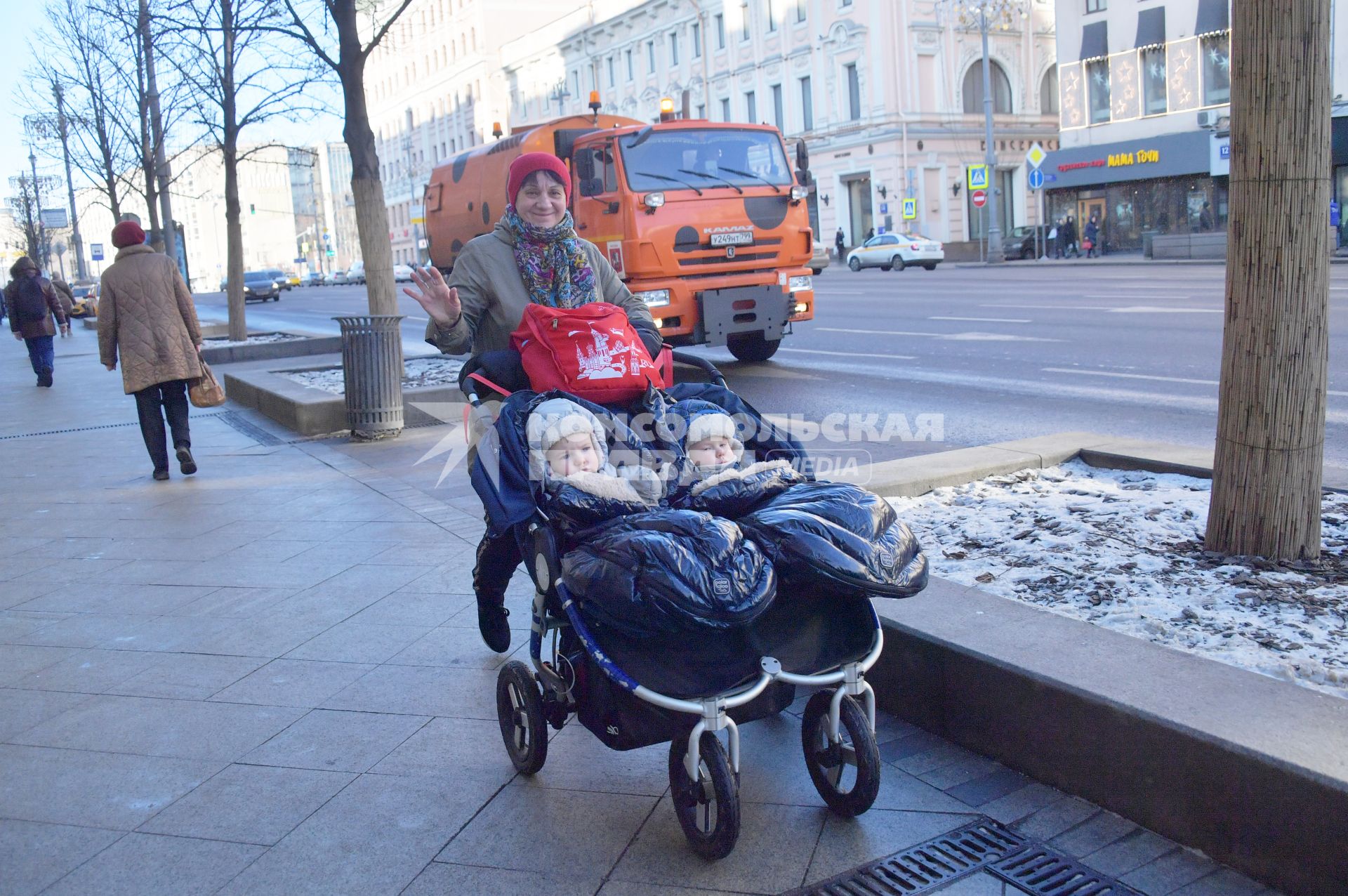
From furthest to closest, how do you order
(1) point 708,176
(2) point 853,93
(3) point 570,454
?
(2) point 853,93 < (1) point 708,176 < (3) point 570,454

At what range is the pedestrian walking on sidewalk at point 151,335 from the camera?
325 inches

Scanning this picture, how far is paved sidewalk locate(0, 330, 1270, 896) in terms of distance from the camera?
286 centimetres

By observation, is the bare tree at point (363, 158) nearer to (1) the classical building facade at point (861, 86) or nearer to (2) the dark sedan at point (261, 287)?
(1) the classical building facade at point (861, 86)

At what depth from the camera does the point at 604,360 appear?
3.51m

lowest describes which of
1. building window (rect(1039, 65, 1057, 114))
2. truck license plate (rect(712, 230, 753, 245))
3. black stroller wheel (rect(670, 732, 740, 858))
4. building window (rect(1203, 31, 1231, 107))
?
black stroller wheel (rect(670, 732, 740, 858))

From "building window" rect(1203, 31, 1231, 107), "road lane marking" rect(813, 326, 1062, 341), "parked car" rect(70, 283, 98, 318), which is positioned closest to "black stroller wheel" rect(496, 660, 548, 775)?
"road lane marking" rect(813, 326, 1062, 341)

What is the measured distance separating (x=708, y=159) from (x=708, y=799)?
35.3 ft

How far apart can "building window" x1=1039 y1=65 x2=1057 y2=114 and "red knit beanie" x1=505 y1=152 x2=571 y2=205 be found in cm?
5379

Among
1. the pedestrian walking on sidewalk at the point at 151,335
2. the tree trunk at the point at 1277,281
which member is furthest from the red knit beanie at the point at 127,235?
the tree trunk at the point at 1277,281

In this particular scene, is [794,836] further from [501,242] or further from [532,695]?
[501,242]

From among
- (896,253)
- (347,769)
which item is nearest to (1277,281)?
(347,769)

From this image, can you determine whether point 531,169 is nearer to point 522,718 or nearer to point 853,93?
point 522,718

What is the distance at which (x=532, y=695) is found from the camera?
3.27 metres

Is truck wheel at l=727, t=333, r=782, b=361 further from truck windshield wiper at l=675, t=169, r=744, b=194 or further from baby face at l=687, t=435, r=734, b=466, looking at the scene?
baby face at l=687, t=435, r=734, b=466
